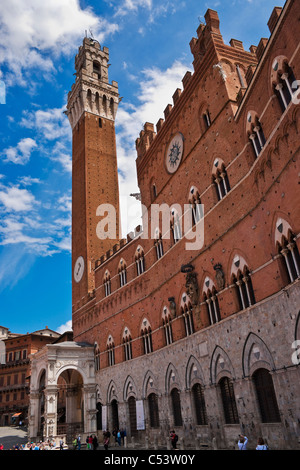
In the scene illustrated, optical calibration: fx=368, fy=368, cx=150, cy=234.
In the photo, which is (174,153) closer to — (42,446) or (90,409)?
(42,446)

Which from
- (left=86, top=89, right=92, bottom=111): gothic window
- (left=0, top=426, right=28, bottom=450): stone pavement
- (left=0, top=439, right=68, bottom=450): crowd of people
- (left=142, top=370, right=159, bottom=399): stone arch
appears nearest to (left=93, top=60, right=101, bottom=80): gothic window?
(left=86, top=89, right=92, bottom=111): gothic window

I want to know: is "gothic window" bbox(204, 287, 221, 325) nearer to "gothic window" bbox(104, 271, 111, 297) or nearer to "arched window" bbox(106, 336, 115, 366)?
"arched window" bbox(106, 336, 115, 366)

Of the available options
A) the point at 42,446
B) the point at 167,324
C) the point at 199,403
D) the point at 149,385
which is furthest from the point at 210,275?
the point at 42,446

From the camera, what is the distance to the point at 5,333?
196 feet

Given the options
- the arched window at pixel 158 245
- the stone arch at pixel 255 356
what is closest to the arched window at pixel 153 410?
the arched window at pixel 158 245

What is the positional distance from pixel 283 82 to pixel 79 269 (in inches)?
1044

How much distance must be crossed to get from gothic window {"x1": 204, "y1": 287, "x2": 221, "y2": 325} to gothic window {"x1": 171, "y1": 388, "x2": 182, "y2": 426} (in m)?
4.98

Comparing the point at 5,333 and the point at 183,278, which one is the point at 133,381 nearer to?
the point at 183,278

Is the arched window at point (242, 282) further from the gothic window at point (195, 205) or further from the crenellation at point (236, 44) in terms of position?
the crenellation at point (236, 44)

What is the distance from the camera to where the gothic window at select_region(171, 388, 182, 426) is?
58.9ft

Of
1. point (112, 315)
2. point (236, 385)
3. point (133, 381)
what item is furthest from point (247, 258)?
point (112, 315)

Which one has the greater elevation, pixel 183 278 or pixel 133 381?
pixel 183 278

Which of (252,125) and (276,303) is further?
(252,125)
